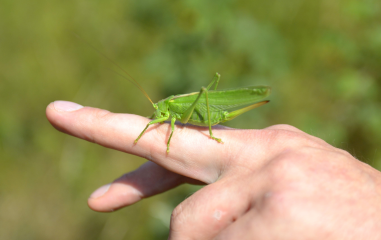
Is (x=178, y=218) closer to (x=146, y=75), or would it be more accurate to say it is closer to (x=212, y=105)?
(x=212, y=105)

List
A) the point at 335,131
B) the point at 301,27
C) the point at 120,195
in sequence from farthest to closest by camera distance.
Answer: the point at 301,27, the point at 335,131, the point at 120,195

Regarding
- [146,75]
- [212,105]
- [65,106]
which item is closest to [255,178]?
[212,105]

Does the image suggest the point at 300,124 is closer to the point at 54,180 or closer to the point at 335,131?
the point at 335,131

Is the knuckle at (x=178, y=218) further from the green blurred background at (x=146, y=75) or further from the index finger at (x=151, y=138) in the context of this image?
the green blurred background at (x=146, y=75)

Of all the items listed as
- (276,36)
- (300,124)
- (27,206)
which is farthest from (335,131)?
(27,206)

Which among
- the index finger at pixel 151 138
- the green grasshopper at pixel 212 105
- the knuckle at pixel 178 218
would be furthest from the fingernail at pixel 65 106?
the knuckle at pixel 178 218
